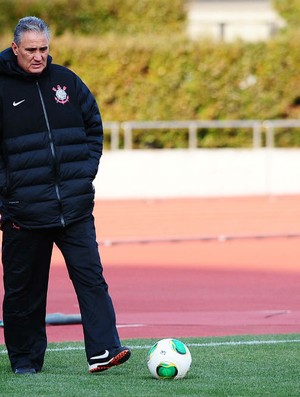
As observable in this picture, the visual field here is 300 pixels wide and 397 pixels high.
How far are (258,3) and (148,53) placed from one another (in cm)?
1725

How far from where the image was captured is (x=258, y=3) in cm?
4772

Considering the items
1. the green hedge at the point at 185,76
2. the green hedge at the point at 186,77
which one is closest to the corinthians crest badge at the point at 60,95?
the green hedge at the point at 186,77

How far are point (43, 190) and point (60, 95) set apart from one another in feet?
1.90

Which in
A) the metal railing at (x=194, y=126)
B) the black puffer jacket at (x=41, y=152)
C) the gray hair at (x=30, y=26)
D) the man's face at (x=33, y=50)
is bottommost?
the metal railing at (x=194, y=126)

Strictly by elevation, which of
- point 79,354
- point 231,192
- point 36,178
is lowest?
point 231,192

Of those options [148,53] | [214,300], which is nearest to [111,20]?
[148,53]

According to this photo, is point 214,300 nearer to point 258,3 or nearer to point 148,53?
point 148,53

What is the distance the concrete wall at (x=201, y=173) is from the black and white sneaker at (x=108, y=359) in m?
20.1

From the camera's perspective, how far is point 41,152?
7.52 m

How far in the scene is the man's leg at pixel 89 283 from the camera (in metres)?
7.66

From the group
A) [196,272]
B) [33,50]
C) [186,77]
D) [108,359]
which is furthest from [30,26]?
[186,77]

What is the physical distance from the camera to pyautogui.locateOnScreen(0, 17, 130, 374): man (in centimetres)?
752

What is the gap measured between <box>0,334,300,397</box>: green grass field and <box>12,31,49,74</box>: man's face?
1820mm

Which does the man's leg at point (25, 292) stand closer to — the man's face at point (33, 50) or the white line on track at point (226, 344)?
the man's face at point (33, 50)
